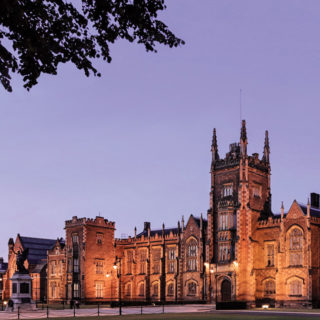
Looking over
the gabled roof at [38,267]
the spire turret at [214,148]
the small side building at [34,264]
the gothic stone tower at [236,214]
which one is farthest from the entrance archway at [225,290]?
the gabled roof at [38,267]

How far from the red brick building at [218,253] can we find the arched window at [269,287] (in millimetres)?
128

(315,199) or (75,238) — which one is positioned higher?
(315,199)

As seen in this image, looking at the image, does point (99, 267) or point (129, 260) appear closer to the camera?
point (99, 267)

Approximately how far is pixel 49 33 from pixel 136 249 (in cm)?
7820

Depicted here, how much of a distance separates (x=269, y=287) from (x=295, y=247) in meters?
6.41

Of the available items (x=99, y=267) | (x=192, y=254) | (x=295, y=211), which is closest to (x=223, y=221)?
(x=192, y=254)

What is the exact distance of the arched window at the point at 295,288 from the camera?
6575 cm

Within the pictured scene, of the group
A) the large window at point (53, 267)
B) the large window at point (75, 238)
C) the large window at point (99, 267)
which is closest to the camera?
the large window at point (99, 267)

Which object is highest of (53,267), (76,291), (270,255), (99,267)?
(270,255)

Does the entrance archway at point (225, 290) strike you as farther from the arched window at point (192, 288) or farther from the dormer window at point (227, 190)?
the dormer window at point (227, 190)

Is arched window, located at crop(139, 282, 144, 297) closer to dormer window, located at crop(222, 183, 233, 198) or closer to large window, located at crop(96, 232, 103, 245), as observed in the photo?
large window, located at crop(96, 232, 103, 245)

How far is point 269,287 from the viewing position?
69.2 m

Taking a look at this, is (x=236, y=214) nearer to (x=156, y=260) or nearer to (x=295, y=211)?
(x=295, y=211)

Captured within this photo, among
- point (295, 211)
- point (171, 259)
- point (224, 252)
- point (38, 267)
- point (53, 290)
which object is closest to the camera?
point (295, 211)
